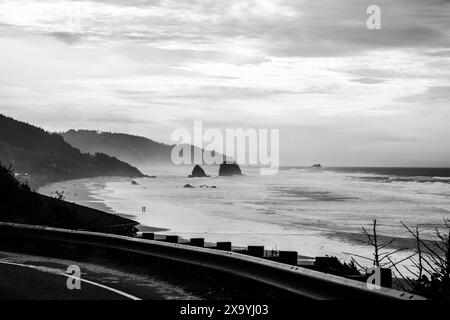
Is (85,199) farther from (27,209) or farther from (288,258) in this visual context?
(288,258)

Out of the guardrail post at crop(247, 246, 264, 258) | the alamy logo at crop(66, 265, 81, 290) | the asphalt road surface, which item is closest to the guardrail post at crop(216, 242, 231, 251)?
the guardrail post at crop(247, 246, 264, 258)

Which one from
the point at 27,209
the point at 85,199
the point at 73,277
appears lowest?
the point at 85,199

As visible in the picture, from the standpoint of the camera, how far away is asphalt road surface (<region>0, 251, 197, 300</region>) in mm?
8984

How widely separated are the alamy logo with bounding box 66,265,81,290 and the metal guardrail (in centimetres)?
86

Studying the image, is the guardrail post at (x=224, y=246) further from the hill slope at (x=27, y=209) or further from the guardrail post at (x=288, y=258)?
the hill slope at (x=27, y=209)

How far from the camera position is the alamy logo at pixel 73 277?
9796mm

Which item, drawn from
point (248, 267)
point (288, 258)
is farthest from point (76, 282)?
point (288, 258)

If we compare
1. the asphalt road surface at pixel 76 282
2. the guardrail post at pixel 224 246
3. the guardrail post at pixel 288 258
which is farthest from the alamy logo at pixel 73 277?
the guardrail post at pixel 288 258

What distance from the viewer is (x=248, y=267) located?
859cm

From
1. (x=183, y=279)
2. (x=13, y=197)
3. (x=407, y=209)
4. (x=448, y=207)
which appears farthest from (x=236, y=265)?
(x=448, y=207)

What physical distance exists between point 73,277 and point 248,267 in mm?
3569

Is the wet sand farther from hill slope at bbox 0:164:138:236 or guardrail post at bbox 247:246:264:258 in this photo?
guardrail post at bbox 247:246:264:258

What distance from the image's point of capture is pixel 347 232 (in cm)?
3825
